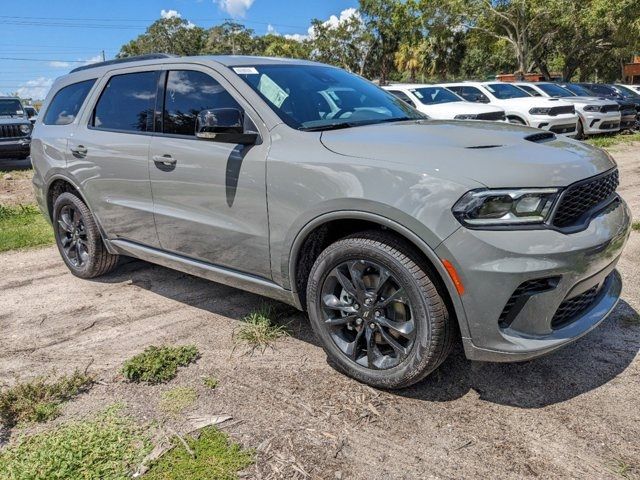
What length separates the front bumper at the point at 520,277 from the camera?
96.7 inches

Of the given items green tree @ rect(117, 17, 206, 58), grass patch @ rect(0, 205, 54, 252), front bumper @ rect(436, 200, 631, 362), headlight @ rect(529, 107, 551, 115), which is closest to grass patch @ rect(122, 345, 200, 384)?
front bumper @ rect(436, 200, 631, 362)

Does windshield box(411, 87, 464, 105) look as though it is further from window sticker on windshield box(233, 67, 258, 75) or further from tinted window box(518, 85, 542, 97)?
window sticker on windshield box(233, 67, 258, 75)

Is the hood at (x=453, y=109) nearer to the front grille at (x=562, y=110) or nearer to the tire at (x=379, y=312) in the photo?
the front grille at (x=562, y=110)

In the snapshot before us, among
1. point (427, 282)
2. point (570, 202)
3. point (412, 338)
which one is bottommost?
point (412, 338)

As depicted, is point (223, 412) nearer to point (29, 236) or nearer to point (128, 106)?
point (128, 106)

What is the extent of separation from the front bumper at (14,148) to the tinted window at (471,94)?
36.5 feet

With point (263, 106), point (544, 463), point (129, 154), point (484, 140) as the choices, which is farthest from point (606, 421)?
point (129, 154)

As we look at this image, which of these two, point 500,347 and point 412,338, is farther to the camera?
point 412,338

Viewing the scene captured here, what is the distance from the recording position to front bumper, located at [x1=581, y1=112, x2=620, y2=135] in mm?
14219

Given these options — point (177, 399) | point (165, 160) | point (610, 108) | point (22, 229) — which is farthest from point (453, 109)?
point (177, 399)

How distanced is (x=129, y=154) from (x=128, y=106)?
45 cm

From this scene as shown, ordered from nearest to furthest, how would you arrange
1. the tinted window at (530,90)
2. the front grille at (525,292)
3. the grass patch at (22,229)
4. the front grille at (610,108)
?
the front grille at (525,292) < the grass patch at (22,229) < the front grille at (610,108) < the tinted window at (530,90)

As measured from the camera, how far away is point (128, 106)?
4.25m

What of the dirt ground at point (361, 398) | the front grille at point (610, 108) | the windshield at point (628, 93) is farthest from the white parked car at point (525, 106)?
the dirt ground at point (361, 398)
